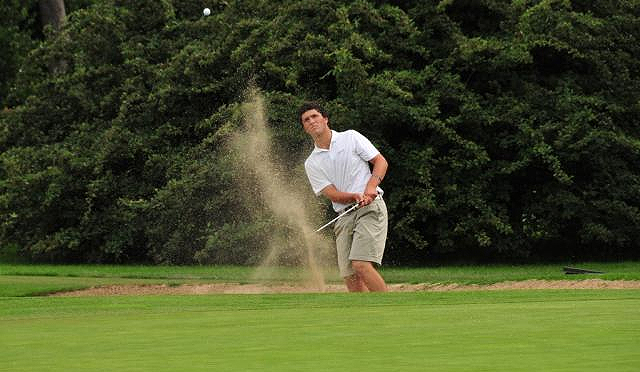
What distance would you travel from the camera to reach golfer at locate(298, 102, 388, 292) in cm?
1250

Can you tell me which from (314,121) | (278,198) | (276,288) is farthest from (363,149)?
(278,198)

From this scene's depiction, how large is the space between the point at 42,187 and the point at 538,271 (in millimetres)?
9683

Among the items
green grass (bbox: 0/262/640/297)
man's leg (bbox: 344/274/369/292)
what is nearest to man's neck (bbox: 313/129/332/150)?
man's leg (bbox: 344/274/369/292)

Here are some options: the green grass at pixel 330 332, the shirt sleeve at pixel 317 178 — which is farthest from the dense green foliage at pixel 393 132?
the green grass at pixel 330 332

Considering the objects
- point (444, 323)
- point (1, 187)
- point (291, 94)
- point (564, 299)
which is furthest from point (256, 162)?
point (444, 323)

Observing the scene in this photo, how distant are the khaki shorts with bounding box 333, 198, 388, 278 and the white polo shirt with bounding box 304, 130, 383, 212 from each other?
298 mm

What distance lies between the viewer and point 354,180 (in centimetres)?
1262

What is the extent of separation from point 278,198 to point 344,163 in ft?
25.8

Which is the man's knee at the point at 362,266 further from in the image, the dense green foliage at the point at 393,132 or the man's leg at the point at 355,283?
the dense green foliage at the point at 393,132

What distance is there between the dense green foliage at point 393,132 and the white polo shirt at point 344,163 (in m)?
7.11

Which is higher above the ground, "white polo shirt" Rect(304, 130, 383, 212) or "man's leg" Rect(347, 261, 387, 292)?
"white polo shirt" Rect(304, 130, 383, 212)

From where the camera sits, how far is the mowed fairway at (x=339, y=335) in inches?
238

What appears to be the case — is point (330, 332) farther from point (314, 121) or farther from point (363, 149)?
point (314, 121)

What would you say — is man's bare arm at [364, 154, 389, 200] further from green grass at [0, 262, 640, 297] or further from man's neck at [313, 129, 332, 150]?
green grass at [0, 262, 640, 297]
